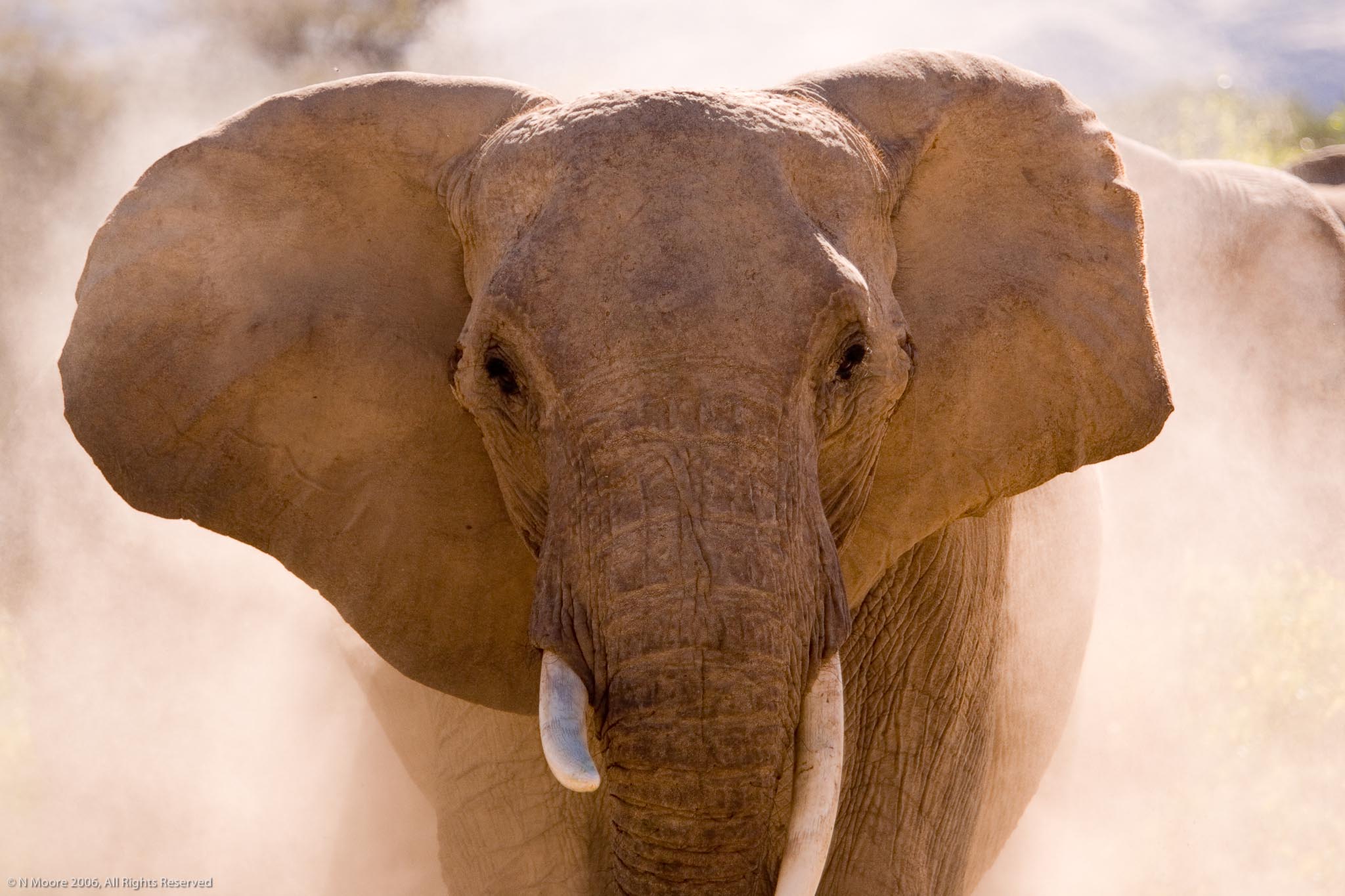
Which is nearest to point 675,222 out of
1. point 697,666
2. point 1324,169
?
point 697,666

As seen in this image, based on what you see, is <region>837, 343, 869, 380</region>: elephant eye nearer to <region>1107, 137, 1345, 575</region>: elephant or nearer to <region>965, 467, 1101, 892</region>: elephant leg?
<region>965, 467, 1101, 892</region>: elephant leg

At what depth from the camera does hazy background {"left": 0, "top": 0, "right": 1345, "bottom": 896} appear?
6633 millimetres

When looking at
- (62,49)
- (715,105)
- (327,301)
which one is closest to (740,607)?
(715,105)

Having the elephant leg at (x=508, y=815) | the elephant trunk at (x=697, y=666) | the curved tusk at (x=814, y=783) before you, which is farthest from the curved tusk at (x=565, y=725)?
the elephant leg at (x=508, y=815)

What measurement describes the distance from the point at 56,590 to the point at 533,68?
458cm

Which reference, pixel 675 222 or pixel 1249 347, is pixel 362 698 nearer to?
pixel 675 222

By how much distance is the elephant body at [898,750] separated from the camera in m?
4.21

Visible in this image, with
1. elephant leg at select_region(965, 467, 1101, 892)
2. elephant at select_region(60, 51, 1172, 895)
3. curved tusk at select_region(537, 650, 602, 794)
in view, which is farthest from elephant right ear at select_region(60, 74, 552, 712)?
elephant leg at select_region(965, 467, 1101, 892)

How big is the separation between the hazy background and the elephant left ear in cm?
274

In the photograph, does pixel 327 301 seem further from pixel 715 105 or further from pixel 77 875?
pixel 77 875

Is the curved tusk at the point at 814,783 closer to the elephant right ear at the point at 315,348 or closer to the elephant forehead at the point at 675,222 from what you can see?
the elephant forehead at the point at 675,222

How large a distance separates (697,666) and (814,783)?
322 mm

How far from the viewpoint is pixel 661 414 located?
2.99 meters

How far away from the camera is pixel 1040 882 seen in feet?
20.7
